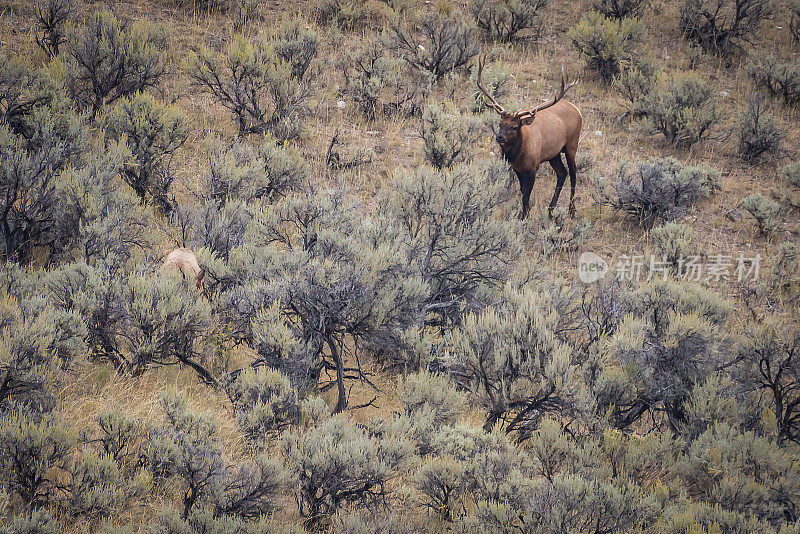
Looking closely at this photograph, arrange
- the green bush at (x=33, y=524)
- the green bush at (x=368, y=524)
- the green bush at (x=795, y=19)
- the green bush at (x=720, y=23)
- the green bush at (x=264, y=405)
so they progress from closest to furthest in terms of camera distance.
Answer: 1. the green bush at (x=33, y=524)
2. the green bush at (x=368, y=524)
3. the green bush at (x=264, y=405)
4. the green bush at (x=720, y=23)
5. the green bush at (x=795, y=19)

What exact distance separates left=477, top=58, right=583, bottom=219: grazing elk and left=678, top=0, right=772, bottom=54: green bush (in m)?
6.39

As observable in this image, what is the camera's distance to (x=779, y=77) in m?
14.0

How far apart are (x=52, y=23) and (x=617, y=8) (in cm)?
1145

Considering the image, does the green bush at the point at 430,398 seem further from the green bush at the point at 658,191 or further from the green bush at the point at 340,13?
the green bush at the point at 340,13

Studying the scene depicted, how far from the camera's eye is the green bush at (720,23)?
1548 centimetres

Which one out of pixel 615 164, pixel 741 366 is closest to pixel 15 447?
pixel 741 366

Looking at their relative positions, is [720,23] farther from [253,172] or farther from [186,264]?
[186,264]

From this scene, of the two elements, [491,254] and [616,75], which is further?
[616,75]

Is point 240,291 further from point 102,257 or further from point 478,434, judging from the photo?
point 478,434

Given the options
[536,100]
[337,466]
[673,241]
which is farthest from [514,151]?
[337,466]

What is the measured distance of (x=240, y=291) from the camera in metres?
6.96

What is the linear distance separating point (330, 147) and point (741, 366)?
6.87m

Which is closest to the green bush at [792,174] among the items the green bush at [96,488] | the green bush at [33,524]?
the green bush at [96,488]

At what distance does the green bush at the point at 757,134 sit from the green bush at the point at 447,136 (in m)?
5.04
